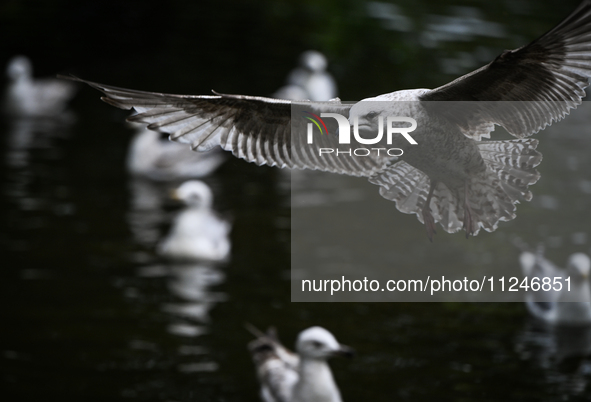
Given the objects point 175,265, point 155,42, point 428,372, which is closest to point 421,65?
point 155,42

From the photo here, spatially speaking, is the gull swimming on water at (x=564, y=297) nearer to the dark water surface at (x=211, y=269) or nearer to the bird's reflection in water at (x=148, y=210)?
the dark water surface at (x=211, y=269)

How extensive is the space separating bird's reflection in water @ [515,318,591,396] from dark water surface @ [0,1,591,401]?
2 centimetres

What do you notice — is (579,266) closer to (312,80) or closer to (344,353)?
(344,353)

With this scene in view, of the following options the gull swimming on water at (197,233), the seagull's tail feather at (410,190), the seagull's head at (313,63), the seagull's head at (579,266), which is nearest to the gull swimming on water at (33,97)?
the seagull's head at (313,63)

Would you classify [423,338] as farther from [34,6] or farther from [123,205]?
[34,6]

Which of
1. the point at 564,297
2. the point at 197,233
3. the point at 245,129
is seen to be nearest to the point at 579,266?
the point at 564,297

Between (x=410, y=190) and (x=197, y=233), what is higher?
(x=410, y=190)

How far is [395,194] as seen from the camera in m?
2.04

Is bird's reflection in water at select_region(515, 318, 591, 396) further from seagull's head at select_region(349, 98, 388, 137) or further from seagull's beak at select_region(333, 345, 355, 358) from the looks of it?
seagull's head at select_region(349, 98, 388, 137)

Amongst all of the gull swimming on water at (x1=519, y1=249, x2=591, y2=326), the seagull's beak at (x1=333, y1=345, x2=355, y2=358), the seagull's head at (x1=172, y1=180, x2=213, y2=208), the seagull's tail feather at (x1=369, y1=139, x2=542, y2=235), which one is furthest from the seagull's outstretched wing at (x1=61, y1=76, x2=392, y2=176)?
the seagull's head at (x1=172, y1=180, x2=213, y2=208)

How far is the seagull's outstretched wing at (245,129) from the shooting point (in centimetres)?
223

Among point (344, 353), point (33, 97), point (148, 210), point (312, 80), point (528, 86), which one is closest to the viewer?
point (528, 86)

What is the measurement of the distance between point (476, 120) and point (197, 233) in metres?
6.07

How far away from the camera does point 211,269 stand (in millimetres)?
7617
